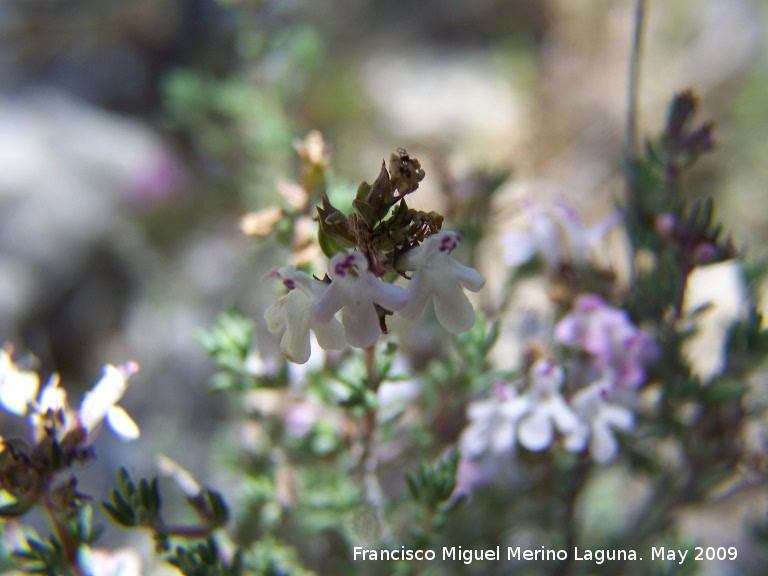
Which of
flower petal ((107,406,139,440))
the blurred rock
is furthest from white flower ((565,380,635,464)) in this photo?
the blurred rock

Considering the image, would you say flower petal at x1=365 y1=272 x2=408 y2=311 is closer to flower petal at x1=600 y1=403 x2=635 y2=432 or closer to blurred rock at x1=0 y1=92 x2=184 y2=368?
flower petal at x1=600 y1=403 x2=635 y2=432

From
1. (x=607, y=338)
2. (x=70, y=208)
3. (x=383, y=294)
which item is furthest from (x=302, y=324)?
(x=70, y=208)

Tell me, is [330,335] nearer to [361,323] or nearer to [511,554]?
[361,323]

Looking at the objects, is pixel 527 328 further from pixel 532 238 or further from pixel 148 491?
pixel 148 491

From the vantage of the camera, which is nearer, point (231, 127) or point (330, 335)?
point (330, 335)

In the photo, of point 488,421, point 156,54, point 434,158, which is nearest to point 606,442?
point 488,421

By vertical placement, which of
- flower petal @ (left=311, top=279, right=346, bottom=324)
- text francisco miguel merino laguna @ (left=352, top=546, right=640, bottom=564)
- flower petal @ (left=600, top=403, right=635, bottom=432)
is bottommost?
text francisco miguel merino laguna @ (left=352, top=546, right=640, bottom=564)
